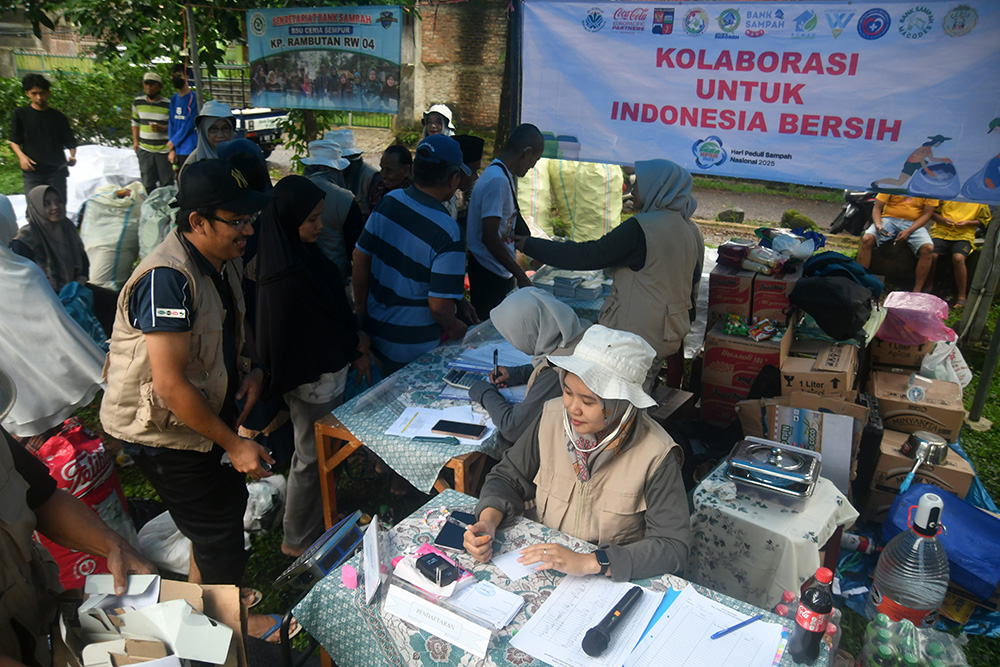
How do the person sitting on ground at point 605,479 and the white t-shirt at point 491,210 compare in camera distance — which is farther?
the white t-shirt at point 491,210

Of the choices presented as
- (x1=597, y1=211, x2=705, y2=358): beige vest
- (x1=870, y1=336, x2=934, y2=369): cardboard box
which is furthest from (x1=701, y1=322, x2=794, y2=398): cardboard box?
(x1=597, y1=211, x2=705, y2=358): beige vest

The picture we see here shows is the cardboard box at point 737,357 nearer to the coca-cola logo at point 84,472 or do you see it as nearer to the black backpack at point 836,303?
the black backpack at point 836,303

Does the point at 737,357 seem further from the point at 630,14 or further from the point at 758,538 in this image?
the point at 630,14

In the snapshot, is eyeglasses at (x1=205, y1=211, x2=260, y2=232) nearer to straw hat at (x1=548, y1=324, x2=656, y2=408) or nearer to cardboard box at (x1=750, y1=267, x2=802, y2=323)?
straw hat at (x1=548, y1=324, x2=656, y2=408)

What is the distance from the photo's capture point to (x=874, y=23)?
3711 mm

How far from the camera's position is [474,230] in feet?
15.2

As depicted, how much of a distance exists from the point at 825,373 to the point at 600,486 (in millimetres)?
2332

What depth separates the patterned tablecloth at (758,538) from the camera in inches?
96.7

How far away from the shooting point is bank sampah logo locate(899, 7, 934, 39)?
3.60m

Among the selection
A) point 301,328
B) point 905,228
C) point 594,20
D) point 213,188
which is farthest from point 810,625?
point 905,228

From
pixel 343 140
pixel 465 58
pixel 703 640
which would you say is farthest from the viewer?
pixel 465 58

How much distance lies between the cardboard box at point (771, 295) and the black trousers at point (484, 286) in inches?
67.0

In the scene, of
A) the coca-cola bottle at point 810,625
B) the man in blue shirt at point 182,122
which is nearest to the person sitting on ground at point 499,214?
the coca-cola bottle at point 810,625

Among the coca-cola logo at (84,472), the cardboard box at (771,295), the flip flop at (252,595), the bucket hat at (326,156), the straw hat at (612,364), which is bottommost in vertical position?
the flip flop at (252,595)
